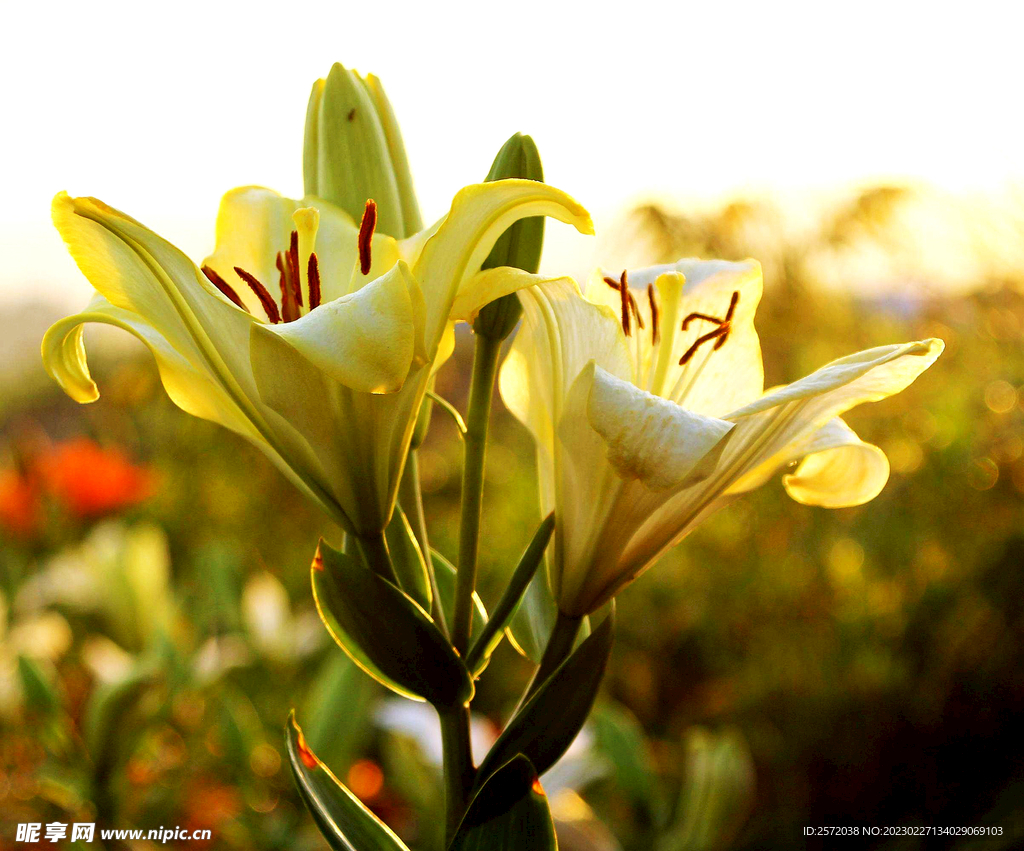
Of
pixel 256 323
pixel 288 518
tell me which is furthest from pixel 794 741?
pixel 256 323

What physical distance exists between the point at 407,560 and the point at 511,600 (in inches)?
1.8

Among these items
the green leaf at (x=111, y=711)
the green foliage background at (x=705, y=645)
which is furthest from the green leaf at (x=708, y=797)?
the green leaf at (x=111, y=711)

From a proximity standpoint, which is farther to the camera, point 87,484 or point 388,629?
point 87,484

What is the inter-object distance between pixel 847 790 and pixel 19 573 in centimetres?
125

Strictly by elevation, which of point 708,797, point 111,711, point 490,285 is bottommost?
point 708,797

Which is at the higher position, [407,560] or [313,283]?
[313,283]

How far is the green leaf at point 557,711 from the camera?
34cm

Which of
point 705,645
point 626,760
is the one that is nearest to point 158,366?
point 626,760

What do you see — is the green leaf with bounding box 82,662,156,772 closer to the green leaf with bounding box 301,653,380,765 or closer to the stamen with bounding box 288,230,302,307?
the green leaf with bounding box 301,653,380,765

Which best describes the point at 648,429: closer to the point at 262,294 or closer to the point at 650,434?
the point at 650,434

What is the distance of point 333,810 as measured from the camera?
36 cm

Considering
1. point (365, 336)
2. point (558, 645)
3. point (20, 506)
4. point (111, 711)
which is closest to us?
point (365, 336)

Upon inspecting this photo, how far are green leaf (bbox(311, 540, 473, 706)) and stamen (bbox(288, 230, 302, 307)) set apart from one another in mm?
107

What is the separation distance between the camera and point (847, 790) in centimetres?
131
